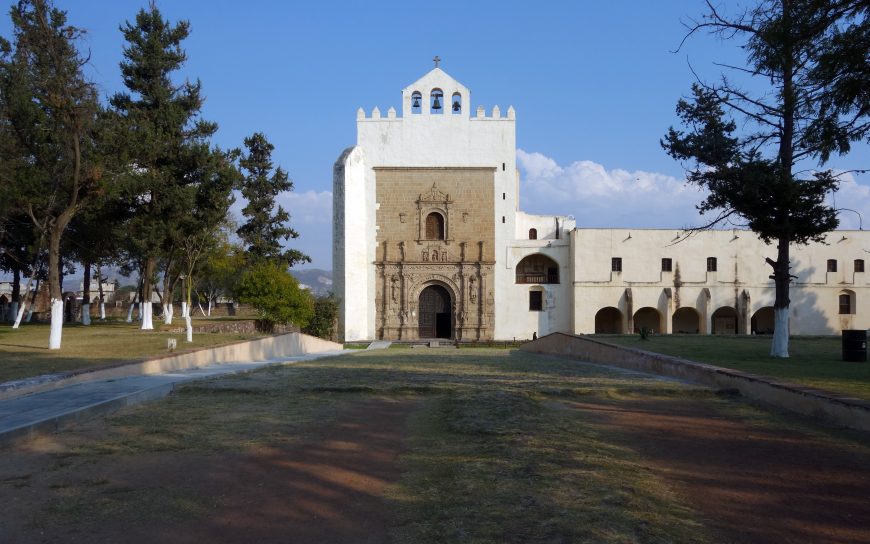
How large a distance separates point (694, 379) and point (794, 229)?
5520 mm

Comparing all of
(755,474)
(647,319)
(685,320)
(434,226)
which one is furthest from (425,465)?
(685,320)

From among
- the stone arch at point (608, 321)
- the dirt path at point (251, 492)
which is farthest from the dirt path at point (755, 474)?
the stone arch at point (608, 321)

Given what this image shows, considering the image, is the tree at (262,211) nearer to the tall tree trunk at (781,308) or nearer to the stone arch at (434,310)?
the stone arch at (434,310)

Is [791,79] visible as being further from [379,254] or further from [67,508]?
[379,254]

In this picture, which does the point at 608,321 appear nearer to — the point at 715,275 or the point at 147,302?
the point at 715,275

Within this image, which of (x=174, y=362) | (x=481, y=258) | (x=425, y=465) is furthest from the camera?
(x=481, y=258)

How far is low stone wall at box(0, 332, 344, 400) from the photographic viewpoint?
860 centimetres

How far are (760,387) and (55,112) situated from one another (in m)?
15.2

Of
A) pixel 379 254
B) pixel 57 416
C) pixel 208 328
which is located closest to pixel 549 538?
pixel 57 416

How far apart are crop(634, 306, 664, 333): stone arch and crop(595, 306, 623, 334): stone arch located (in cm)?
97

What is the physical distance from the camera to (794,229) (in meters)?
14.1

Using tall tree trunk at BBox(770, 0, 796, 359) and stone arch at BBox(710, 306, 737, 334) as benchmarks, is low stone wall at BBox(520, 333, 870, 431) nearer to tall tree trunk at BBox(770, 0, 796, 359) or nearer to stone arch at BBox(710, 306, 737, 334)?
tall tree trunk at BBox(770, 0, 796, 359)

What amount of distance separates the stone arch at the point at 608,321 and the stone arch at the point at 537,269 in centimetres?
369

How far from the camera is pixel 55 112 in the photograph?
1568 cm
